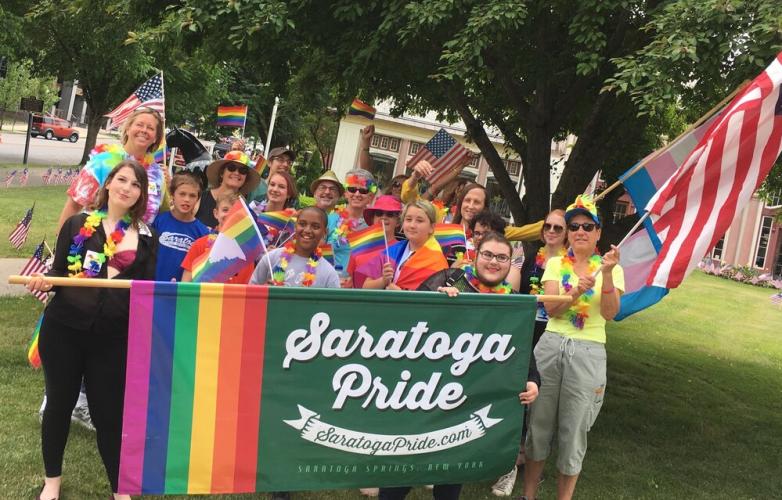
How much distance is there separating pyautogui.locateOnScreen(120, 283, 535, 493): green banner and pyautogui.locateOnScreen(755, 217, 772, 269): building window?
163ft

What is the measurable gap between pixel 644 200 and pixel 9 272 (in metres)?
9.08

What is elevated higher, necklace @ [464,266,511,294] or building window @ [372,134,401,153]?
building window @ [372,134,401,153]

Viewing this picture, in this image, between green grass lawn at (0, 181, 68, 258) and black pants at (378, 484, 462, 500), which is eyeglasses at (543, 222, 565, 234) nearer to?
black pants at (378, 484, 462, 500)

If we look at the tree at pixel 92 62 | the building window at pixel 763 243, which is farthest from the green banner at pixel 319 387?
the building window at pixel 763 243

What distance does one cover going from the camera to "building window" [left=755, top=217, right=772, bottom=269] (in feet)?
156

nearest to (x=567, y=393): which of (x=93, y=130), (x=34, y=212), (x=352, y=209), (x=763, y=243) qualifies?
(x=352, y=209)

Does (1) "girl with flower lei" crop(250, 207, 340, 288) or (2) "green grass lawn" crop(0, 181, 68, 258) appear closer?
(1) "girl with flower lei" crop(250, 207, 340, 288)

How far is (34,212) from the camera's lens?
57.0 feet

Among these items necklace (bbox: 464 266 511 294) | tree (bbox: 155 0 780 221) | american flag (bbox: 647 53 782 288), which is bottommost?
necklace (bbox: 464 266 511 294)

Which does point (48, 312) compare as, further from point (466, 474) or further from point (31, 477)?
point (466, 474)

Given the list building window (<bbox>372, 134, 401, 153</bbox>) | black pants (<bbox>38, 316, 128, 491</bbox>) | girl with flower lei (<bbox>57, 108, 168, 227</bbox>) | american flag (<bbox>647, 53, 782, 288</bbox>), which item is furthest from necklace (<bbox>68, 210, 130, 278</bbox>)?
→ building window (<bbox>372, 134, 401, 153</bbox>)

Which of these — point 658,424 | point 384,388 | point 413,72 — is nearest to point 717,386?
point 658,424

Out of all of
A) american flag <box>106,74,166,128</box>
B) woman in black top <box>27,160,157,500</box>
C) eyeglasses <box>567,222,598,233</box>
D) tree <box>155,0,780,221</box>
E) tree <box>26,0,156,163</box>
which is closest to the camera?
woman in black top <box>27,160,157,500</box>

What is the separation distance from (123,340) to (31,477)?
4.13ft
